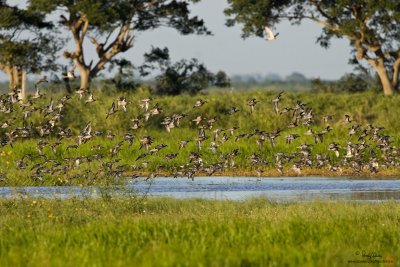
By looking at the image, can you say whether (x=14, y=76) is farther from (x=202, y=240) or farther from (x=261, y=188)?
(x=202, y=240)

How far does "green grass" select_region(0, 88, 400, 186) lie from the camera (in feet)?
104

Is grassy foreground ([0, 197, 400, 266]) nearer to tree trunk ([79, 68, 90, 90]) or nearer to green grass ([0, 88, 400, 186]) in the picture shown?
green grass ([0, 88, 400, 186])

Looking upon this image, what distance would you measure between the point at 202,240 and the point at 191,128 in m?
29.3

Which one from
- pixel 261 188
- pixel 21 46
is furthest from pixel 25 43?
pixel 261 188

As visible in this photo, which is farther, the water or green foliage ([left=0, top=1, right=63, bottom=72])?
green foliage ([left=0, top=1, right=63, bottom=72])

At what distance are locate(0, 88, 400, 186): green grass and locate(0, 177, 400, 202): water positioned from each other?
5.09 feet

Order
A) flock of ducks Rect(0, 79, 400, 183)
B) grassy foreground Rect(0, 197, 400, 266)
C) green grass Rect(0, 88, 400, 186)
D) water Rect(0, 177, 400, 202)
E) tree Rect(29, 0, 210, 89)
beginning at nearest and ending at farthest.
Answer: grassy foreground Rect(0, 197, 400, 266) → water Rect(0, 177, 400, 202) → flock of ducks Rect(0, 79, 400, 183) → green grass Rect(0, 88, 400, 186) → tree Rect(29, 0, 210, 89)

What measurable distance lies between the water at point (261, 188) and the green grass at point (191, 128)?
5.09 feet

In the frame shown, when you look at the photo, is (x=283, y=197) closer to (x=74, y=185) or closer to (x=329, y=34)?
(x=74, y=185)

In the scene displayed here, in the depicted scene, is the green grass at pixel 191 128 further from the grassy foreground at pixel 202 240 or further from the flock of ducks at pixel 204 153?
the grassy foreground at pixel 202 240

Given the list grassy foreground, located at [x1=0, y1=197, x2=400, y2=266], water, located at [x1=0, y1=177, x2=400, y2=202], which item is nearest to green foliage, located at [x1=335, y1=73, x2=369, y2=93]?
water, located at [x1=0, y1=177, x2=400, y2=202]

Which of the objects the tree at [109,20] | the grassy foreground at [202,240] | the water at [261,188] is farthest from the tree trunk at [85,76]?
the grassy foreground at [202,240]

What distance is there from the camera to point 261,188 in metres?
26.8

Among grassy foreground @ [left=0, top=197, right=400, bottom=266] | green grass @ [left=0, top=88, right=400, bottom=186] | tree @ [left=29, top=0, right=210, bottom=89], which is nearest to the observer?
grassy foreground @ [left=0, top=197, right=400, bottom=266]
